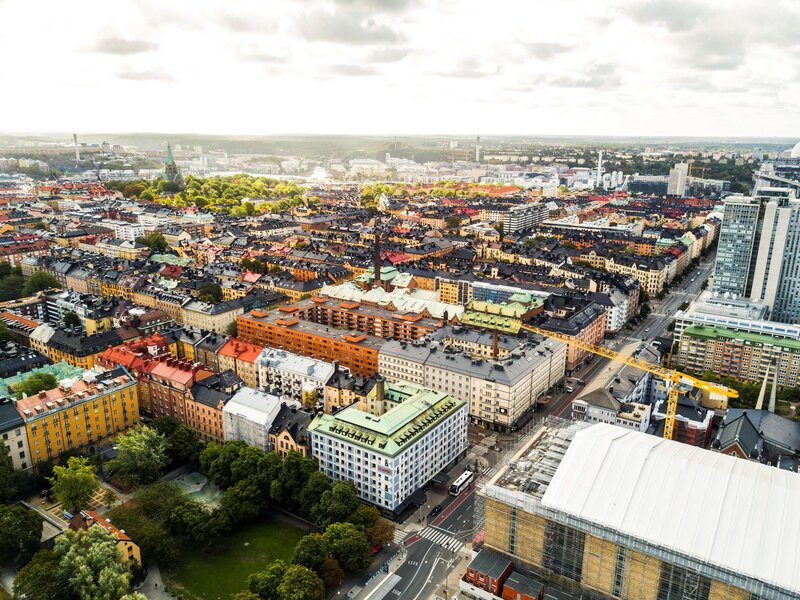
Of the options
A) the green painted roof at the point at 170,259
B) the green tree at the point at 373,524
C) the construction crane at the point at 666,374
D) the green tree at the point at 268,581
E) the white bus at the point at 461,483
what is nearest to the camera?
the green tree at the point at 268,581

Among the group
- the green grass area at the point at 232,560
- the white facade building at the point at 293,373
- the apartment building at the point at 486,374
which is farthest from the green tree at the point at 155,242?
the green grass area at the point at 232,560

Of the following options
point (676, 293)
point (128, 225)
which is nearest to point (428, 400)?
point (676, 293)

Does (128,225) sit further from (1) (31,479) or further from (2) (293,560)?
(2) (293,560)

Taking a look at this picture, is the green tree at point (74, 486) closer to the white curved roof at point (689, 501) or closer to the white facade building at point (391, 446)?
the white facade building at point (391, 446)

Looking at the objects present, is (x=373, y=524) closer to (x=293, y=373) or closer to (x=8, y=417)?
(x=293, y=373)

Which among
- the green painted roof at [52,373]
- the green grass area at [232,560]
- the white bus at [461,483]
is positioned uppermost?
the green painted roof at [52,373]

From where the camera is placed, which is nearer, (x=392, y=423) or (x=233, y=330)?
(x=392, y=423)

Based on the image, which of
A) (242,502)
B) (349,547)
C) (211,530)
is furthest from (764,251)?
(211,530)
